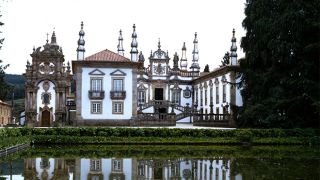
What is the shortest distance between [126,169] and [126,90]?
24.5 metres

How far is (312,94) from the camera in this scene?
25.3 meters

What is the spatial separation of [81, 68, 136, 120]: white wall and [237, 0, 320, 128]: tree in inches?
450

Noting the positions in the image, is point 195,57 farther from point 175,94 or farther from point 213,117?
point 213,117

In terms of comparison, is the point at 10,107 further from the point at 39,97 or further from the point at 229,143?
the point at 229,143

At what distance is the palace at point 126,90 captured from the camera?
37156mm

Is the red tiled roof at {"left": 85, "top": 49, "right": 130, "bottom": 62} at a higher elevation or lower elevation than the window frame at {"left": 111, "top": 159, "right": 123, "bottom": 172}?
higher

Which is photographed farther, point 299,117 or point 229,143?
point 299,117

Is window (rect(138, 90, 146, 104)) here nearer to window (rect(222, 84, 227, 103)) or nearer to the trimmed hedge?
window (rect(222, 84, 227, 103))

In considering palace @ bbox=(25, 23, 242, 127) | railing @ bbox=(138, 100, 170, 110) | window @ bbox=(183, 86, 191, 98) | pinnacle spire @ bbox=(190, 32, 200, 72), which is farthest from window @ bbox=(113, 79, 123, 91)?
pinnacle spire @ bbox=(190, 32, 200, 72)

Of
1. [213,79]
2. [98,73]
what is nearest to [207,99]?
[213,79]

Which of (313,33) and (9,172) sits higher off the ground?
(313,33)

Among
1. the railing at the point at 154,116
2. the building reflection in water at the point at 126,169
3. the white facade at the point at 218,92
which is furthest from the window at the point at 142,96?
the building reflection in water at the point at 126,169

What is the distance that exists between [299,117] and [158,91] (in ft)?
89.3

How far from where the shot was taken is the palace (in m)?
37.2
